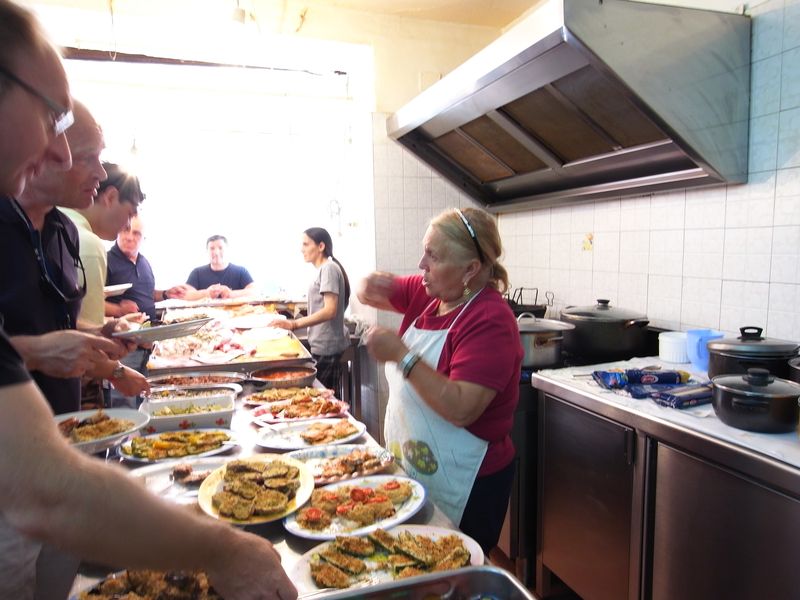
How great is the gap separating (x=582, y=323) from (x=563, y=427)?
1.86 feet

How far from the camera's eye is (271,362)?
280cm

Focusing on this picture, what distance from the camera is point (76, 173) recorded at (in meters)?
1.62

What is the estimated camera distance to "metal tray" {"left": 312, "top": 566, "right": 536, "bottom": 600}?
901 mm

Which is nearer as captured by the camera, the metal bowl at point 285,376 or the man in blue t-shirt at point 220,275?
the metal bowl at point 285,376

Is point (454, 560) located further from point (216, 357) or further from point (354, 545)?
point (216, 357)

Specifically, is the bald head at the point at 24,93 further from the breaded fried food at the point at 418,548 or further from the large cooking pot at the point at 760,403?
the large cooking pot at the point at 760,403

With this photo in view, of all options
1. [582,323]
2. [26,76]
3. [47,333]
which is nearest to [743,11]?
[582,323]

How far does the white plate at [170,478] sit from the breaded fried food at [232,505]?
10 centimetres

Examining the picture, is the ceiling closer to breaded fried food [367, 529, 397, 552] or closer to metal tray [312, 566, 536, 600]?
breaded fried food [367, 529, 397, 552]

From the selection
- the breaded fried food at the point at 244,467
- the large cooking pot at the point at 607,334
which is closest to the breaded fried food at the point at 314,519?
the breaded fried food at the point at 244,467

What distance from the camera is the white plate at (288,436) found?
1694 millimetres

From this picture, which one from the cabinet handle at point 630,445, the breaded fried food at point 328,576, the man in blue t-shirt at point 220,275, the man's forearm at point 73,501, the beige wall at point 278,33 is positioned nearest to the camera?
the man's forearm at point 73,501

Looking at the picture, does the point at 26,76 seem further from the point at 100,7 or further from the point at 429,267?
the point at 100,7

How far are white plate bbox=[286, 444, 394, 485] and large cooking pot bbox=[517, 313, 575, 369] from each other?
124cm
